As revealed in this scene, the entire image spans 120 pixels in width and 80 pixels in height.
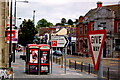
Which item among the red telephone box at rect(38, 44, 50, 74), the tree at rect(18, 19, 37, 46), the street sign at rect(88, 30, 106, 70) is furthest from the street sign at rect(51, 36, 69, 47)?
the tree at rect(18, 19, 37, 46)


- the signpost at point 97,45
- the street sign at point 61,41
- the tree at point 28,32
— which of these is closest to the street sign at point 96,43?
the signpost at point 97,45

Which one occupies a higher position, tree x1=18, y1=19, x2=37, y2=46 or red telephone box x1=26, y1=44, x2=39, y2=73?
tree x1=18, y1=19, x2=37, y2=46

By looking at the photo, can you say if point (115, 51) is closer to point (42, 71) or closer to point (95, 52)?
point (42, 71)

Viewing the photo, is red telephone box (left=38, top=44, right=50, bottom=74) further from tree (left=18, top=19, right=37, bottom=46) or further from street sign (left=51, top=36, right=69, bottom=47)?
tree (left=18, top=19, right=37, bottom=46)

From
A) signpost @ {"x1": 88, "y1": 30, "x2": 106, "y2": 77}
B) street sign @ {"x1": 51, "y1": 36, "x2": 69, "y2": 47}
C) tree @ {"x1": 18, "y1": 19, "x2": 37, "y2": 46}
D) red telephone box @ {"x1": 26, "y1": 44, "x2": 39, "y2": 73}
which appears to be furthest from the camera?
tree @ {"x1": 18, "y1": 19, "x2": 37, "y2": 46}

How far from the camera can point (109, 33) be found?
144 ft

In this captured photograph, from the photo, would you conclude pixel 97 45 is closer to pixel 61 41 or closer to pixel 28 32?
pixel 61 41

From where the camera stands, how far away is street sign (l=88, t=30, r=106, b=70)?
3428 millimetres

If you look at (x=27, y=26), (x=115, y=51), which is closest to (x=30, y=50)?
(x=27, y=26)

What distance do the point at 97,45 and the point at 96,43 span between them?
4 centimetres

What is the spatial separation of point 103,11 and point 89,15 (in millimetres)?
6573

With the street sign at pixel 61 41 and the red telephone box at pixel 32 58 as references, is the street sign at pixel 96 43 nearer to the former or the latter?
the red telephone box at pixel 32 58

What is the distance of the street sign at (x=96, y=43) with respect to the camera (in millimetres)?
3428

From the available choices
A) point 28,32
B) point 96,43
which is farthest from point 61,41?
point 28,32
